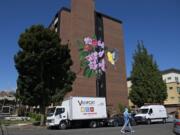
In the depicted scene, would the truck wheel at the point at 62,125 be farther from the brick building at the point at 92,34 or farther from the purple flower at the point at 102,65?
the purple flower at the point at 102,65

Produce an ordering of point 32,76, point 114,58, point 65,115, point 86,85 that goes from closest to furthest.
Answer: point 65,115
point 32,76
point 86,85
point 114,58

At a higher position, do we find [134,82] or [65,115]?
[134,82]

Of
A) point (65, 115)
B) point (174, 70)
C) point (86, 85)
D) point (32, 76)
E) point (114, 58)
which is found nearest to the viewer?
point (65, 115)

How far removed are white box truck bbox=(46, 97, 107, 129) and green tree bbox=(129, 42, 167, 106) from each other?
68.2 feet

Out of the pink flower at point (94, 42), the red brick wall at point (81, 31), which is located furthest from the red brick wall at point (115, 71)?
the red brick wall at point (81, 31)

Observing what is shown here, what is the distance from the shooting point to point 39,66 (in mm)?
34875

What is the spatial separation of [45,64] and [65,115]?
803 cm

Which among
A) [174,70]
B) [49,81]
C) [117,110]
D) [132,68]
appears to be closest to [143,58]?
[132,68]

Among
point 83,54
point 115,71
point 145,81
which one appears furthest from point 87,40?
point 145,81

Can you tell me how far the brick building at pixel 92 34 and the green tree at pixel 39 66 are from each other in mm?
14645

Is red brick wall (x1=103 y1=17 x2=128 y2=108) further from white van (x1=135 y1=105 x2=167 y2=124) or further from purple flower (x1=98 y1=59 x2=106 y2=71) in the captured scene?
white van (x1=135 y1=105 x2=167 y2=124)

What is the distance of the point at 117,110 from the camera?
182 ft

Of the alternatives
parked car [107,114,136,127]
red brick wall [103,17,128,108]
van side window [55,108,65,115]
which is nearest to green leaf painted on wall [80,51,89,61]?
red brick wall [103,17,128,108]

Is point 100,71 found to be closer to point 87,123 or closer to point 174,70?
point 87,123
